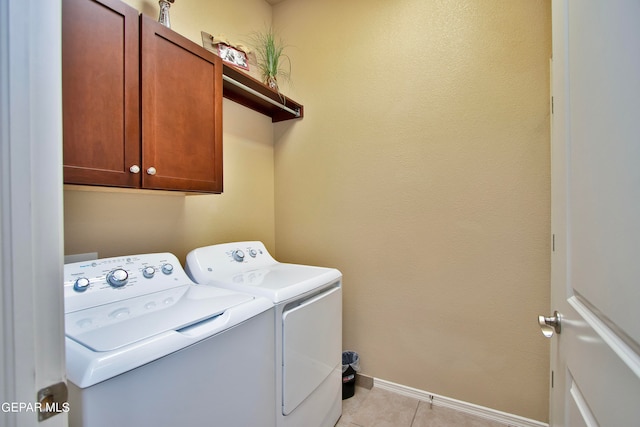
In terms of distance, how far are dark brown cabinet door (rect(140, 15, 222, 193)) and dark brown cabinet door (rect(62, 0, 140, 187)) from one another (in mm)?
50

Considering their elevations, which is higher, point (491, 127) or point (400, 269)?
point (491, 127)

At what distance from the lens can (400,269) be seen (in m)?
1.89

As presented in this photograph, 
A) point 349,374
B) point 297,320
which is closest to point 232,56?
point 297,320

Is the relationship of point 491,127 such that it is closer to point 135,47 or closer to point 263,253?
point 263,253

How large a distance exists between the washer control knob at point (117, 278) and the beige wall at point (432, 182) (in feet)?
4.29

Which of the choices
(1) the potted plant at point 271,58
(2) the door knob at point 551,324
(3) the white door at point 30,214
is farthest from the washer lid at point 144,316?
(1) the potted plant at point 271,58

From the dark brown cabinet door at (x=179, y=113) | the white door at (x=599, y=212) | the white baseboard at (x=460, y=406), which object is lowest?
the white baseboard at (x=460, y=406)

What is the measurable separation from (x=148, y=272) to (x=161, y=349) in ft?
1.94

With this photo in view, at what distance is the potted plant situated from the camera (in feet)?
6.67

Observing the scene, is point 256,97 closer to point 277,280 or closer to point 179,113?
point 179,113

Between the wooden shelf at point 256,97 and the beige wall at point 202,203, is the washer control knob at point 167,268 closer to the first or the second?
the beige wall at point 202,203

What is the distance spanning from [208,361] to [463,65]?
2031mm

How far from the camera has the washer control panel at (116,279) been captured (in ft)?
3.34

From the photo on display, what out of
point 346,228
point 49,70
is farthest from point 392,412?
point 49,70
